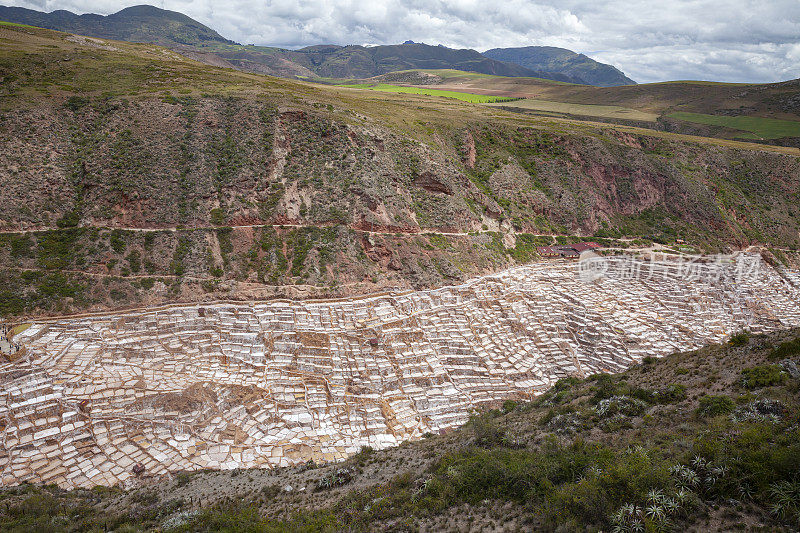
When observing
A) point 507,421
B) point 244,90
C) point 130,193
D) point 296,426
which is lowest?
point 296,426

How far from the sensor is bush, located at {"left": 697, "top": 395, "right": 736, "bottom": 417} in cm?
1920

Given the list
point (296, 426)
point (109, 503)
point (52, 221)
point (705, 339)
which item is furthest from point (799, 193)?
point (52, 221)

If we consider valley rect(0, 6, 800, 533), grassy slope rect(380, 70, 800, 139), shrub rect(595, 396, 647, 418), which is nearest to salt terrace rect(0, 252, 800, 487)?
valley rect(0, 6, 800, 533)

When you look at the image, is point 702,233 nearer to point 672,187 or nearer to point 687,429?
point 672,187

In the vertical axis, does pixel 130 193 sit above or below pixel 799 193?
below

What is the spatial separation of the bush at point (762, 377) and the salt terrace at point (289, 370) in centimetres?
1766

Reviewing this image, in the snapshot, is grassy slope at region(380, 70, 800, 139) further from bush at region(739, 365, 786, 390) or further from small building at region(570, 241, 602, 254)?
bush at region(739, 365, 786, 390)

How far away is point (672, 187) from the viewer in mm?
76625

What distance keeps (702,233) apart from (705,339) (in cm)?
3286

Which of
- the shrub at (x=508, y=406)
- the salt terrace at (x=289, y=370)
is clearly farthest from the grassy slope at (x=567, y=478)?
the shrub at (x=508, y=406)

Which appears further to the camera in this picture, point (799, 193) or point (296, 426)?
point (799, 193)

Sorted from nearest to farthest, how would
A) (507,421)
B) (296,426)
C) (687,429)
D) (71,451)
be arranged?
1. (687,429)
2. (71,451)
3. (507,421)
4. (296,426)

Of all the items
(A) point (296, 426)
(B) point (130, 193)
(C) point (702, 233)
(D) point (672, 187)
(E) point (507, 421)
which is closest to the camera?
(E) point (507, 421)

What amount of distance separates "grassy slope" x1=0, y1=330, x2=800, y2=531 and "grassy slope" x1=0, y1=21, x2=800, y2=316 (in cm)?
2030
